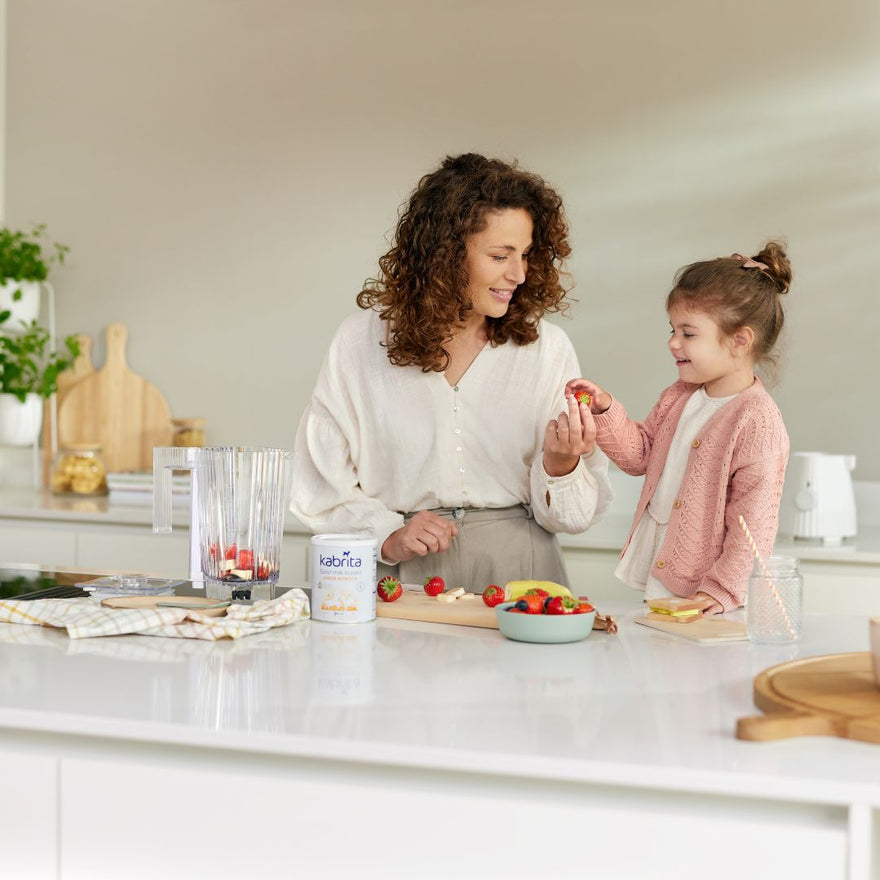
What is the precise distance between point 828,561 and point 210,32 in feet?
7.50

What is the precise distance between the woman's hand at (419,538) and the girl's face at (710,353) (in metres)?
0.46

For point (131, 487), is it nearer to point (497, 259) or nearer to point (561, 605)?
point (497, 259)

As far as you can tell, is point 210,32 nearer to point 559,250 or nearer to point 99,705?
point 559,250

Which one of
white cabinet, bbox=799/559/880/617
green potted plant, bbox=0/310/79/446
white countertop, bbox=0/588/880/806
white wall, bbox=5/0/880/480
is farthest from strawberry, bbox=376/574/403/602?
green potted plant, bbox=0/310/79/446

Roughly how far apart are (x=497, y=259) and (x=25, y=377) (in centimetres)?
209

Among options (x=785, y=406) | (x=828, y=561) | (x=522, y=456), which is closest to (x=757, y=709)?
(x=522, y=456)

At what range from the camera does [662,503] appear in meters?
1.82

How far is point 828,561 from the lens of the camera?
2389 mm

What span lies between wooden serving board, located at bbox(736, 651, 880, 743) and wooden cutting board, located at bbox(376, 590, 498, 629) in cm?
42

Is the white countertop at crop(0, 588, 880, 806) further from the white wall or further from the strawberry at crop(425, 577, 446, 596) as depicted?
the white wall

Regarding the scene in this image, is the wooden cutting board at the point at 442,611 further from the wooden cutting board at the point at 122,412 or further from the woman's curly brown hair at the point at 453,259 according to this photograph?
the wooden cutting board at the point at 122,412

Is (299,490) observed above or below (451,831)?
above

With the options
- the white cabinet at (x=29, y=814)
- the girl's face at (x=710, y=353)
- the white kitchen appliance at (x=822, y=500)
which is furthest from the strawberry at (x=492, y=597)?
the white kitchen appliance at (x=822, y=500)

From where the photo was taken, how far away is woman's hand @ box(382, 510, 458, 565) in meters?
1.82
